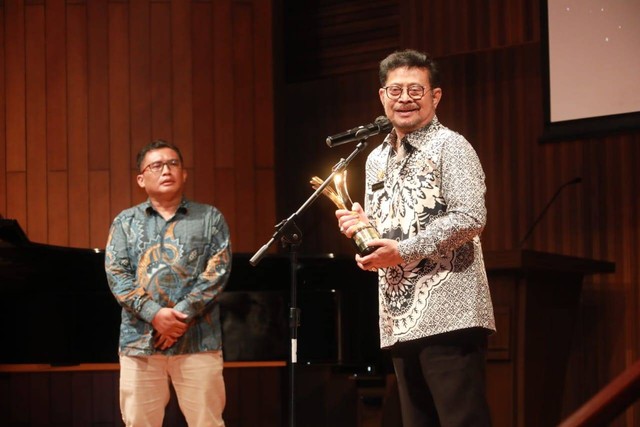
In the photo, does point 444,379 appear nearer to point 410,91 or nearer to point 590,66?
point 410,91

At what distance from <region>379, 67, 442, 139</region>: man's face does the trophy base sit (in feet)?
1.14

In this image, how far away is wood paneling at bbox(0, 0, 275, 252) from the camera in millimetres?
6414

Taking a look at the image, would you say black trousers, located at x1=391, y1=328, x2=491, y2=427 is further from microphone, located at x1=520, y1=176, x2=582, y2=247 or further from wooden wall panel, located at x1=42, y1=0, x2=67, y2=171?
wooden wall panel, located at x1=42, y1=0, x2=67, y2=171

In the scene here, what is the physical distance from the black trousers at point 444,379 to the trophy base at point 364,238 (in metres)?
0.29

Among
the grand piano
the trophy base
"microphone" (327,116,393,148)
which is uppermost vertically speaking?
"microphone" (327,116,393,148)

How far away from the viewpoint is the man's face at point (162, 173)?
4246 mm

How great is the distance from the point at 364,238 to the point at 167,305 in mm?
1794

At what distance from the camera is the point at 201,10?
6.57 metres

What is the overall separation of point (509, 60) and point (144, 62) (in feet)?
8.45

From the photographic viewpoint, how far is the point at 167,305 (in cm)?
408

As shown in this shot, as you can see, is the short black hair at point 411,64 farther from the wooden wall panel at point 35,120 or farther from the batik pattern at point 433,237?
the wooden wall panel at point 35,120

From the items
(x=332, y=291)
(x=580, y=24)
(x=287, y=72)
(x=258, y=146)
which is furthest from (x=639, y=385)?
(x=287, y=72)

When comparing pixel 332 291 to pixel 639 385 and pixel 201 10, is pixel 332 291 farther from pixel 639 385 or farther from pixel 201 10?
pixel 639 385

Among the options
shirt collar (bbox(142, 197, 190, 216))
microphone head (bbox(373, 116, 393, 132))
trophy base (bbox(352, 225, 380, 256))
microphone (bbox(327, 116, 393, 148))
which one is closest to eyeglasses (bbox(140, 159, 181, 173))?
shirt collar (bbox(142, 197, 190, 216))
